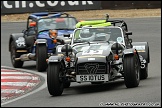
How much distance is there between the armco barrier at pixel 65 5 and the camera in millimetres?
34438

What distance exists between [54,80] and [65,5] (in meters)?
23.5

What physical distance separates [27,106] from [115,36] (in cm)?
411

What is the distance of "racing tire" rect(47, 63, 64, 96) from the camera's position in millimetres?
11742

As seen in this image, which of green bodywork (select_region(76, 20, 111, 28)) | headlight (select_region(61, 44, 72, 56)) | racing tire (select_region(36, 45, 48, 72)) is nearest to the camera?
headlight (select_region(61, 44, 72, 56))

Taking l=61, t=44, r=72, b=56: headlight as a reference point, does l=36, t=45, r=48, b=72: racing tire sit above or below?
below

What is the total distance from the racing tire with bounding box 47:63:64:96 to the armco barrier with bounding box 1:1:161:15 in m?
22.5

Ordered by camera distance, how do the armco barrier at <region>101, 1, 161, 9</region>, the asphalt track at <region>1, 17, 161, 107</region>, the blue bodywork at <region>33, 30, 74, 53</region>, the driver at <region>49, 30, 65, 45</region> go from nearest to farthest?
the asphalt track at <region>1, 17, 161, 107</region> < the driver at <region>49, 30, 65, 45</region> < the blue bodywork at <region>33, 30, 74, 53</region> < the armco barrier at <region>101, 1, 161, 9</region>

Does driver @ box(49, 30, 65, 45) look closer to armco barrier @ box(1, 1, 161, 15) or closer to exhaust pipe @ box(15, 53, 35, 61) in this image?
exhaust pipe @ box(15, 53, 35, 61)

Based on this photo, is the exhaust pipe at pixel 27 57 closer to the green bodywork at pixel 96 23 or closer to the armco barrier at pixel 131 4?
the green bodywork at pixel 96 23

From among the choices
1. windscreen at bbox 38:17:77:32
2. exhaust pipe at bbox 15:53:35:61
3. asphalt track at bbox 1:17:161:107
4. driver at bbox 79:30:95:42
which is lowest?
asphalt track at bbox 1:17:161:107

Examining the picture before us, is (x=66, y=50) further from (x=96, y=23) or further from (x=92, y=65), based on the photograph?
(x=96, y=23)

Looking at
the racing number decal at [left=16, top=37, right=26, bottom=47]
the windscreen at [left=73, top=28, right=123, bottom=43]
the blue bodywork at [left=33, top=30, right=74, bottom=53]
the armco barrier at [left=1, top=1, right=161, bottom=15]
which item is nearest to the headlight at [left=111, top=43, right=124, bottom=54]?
the windscreen at [left=73, top=28, right=123, bottom=43]

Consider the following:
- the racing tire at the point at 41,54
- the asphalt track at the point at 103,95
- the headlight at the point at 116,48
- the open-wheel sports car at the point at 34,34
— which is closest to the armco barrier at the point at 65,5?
the open-wheel sports car at the point at 34,34

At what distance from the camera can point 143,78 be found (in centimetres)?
1450
